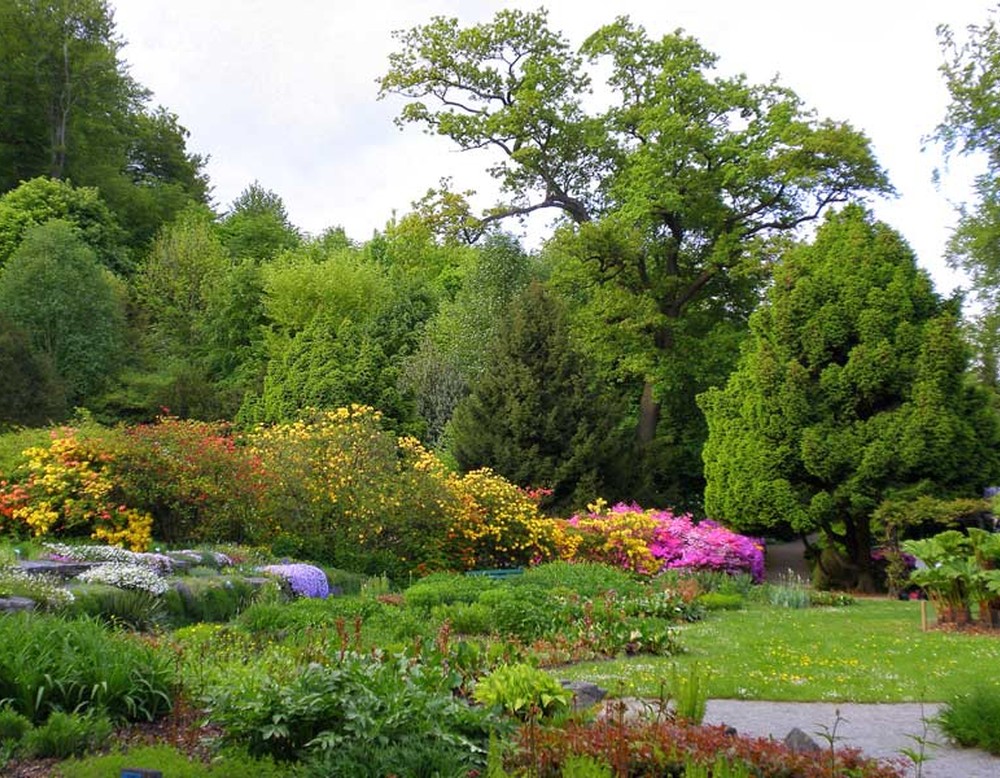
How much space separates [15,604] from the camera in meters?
7.58

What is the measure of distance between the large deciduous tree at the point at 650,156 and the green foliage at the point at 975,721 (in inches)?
736

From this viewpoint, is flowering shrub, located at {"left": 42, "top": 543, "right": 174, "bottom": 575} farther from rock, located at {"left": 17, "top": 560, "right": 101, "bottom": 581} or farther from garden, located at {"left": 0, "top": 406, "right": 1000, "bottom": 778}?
rock, located at {"left": 17, "top": 560, "right": 101, "bottom": 581}

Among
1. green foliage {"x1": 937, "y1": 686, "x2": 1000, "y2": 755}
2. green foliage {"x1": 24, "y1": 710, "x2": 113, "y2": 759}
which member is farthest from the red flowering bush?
green foliage {"x1": 24, "y1": 710, "x2": 113, "y2": 759}

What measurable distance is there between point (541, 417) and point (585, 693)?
13940mm

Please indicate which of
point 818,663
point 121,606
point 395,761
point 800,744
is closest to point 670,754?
point 800,744

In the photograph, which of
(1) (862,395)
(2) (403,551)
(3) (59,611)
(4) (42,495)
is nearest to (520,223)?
(1) (862,395)

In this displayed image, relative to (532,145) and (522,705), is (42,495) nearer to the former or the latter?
(522,705)

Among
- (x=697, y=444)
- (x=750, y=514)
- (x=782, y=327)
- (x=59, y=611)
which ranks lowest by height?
(x=59, y=611)

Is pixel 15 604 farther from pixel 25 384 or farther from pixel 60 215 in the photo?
pixel 60 215

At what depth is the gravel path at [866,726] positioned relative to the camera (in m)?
5.45

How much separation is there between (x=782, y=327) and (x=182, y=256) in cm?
2390

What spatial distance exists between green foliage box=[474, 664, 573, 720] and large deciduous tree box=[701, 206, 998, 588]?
1293 cm

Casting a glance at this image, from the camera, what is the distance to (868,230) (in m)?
19.2

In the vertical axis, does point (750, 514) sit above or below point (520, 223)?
below
